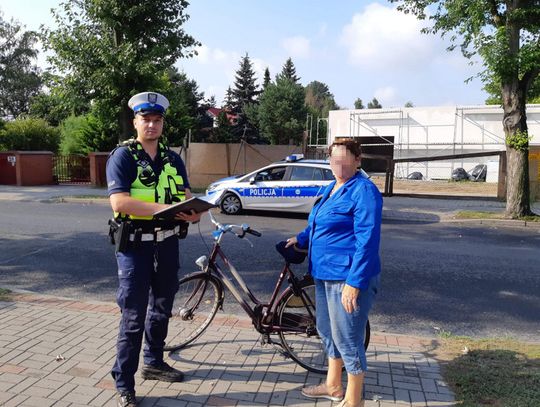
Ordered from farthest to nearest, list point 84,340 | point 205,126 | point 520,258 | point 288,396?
point 205,126
point 520,258
point 84,340
point 288,396

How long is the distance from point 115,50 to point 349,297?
50.0 ft

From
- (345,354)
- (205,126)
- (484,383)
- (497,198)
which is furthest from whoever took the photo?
(205,126)

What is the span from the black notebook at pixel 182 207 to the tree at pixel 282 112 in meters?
46.4

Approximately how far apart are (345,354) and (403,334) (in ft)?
6.25

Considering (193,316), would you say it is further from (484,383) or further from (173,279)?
(484,383)

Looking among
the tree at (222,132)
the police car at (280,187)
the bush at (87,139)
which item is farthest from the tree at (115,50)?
the tree at (222,132)

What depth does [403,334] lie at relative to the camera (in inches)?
191

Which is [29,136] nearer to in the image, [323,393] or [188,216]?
[188,216]

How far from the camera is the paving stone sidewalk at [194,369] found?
335 cm

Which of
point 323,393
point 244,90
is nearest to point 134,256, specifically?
point 323,393

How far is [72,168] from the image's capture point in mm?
23578

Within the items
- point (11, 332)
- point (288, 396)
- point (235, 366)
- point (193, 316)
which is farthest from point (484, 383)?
point (11, 332)

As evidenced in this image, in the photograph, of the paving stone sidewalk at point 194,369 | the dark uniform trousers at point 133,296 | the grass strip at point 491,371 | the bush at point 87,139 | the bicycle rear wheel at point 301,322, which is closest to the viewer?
the dark uniform trousers at point 133,296

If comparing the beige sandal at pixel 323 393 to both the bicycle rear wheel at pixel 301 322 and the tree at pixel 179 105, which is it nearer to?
the bicycle rear wheel at pixel 301 322
